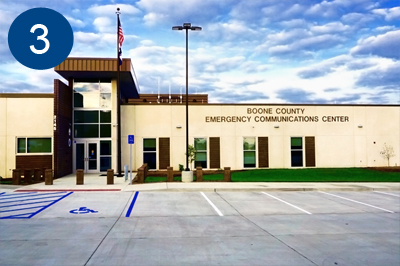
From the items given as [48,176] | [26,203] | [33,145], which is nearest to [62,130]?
[33,145]

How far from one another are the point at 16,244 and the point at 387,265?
25.7 feet

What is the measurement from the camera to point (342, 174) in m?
25.5

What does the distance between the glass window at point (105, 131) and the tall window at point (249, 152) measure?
423 inches

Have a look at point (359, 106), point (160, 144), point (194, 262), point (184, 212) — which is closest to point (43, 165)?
point (160, 144)

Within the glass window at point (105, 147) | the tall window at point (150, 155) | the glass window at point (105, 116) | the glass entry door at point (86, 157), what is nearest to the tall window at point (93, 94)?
the glass window at point (105, 116)

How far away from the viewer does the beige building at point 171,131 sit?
25.0m

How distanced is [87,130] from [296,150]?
664 inches

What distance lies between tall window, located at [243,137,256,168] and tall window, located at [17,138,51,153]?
14804mm

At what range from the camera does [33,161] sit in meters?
24.9

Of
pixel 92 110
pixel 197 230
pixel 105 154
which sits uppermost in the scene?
pixel 92 110

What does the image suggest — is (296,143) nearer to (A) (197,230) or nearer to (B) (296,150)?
(B) (296,150)

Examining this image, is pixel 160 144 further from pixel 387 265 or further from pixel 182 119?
pixel 387 265

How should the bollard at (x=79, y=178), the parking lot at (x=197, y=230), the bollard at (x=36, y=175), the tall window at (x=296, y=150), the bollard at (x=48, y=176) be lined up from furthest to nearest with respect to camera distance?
the tall window at (x=296, y=150) < the bollard at (x=36, y=175) < the bollard at (x=79, y=178) < the bollard at (x=48, y=176) < the parking lot at (x=197, y=230)

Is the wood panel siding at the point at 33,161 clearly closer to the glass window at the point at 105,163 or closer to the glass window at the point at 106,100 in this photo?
the glass window at the point at 105,163
